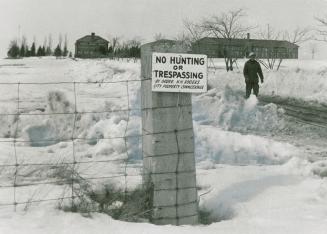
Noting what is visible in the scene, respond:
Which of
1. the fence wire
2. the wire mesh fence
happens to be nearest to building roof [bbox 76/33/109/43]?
Answer: the wire mesh fence

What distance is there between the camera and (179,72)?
15.5 ft

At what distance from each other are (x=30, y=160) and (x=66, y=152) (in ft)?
2.61

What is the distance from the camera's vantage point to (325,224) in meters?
4.27

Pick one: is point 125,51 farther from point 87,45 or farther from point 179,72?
point 179,72

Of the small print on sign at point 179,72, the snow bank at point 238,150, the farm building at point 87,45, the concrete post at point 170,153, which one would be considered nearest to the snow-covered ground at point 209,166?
the snow bank at point 238,150

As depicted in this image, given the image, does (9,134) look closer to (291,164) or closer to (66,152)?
(66,152)

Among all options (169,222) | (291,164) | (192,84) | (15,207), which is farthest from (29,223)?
(291,164)

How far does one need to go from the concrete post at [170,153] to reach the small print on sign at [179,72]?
72 millimetres

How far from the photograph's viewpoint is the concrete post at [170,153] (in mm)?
4711

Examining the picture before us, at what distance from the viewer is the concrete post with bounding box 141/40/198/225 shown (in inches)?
185

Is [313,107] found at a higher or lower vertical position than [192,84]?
lower

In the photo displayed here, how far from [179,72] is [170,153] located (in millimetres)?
757

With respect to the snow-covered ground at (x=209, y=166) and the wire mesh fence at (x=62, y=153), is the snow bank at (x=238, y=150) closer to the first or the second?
the snow-covered ground at (x=209, y=166)

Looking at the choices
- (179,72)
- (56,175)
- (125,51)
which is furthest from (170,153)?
(125,51)
